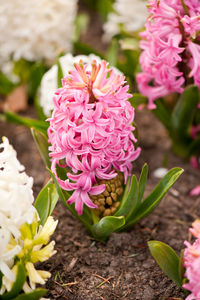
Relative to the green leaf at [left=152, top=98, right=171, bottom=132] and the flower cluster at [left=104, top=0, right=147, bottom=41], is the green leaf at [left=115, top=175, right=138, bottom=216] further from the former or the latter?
the flower cluster at [left=104, top=0, right=147, bottom=41]

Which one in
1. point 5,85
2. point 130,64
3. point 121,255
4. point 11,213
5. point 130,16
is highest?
point 130,16

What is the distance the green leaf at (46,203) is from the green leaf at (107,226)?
181 mm

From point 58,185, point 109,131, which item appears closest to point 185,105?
point 109,131

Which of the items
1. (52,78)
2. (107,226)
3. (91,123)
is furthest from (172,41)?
(107,226)

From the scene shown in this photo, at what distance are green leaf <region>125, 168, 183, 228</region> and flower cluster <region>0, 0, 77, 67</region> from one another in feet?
3.58

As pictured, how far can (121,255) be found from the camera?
1.64 metres

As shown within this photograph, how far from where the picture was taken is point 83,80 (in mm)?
1411

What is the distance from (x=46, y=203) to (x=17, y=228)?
23 cm

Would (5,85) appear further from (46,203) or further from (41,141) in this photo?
(46,203)

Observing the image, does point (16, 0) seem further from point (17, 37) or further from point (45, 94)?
point (45, 94)

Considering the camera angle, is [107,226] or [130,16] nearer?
[107,226]

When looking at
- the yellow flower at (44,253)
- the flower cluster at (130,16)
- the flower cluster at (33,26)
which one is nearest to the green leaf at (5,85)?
the flower cluster at (33,26)

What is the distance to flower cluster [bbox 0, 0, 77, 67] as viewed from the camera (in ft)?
7.69

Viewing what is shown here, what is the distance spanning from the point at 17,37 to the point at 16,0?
0.66 ft
